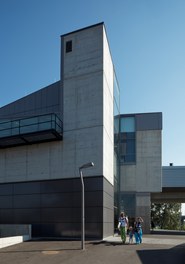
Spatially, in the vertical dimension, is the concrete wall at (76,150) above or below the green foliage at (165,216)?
above

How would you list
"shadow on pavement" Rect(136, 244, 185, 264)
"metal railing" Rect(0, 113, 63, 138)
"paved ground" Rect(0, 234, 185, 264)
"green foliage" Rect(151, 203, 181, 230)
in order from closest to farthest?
1. "shadow on pavement" Rect(136, 244, 185, 264)
2. "paved ground" Rect(0, 234, 185, 264)
3. "metal railing" Rect(0, 113, 63, 138)
4. "green foliage" Rect(151, 203, 181, 230)

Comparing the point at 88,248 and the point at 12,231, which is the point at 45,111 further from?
the point at 88,248

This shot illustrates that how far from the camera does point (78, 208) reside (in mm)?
23266

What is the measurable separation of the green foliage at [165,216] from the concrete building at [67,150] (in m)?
51.5

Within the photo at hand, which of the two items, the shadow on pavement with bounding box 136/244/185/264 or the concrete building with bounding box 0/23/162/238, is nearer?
the shadow on pavement with bounding box 136/244/185/264

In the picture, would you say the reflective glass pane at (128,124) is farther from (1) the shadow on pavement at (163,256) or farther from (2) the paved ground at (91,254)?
(1) the shadow on pavement at (163,256)

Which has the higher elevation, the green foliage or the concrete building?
the concrete building

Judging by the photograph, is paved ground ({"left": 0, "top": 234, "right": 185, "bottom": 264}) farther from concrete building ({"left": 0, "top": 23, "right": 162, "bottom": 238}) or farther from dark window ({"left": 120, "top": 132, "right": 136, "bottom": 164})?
dark window ({"left": 120, "top": 132, "right": 136, "bottom": 164})

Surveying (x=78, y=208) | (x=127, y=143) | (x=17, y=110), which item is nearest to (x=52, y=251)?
(x=78, y=208)

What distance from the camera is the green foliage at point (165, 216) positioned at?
7512cm

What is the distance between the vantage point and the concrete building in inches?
918

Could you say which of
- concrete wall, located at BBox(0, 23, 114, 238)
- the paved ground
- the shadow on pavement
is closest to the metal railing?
concrete wall, located at BBox(0, 23, 114, 238)

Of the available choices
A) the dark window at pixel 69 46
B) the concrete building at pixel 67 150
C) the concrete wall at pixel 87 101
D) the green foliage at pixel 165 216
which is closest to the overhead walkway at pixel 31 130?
the concrete building at pixel 67 150

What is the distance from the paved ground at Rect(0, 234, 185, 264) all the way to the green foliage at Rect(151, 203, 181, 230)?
2283 inches
